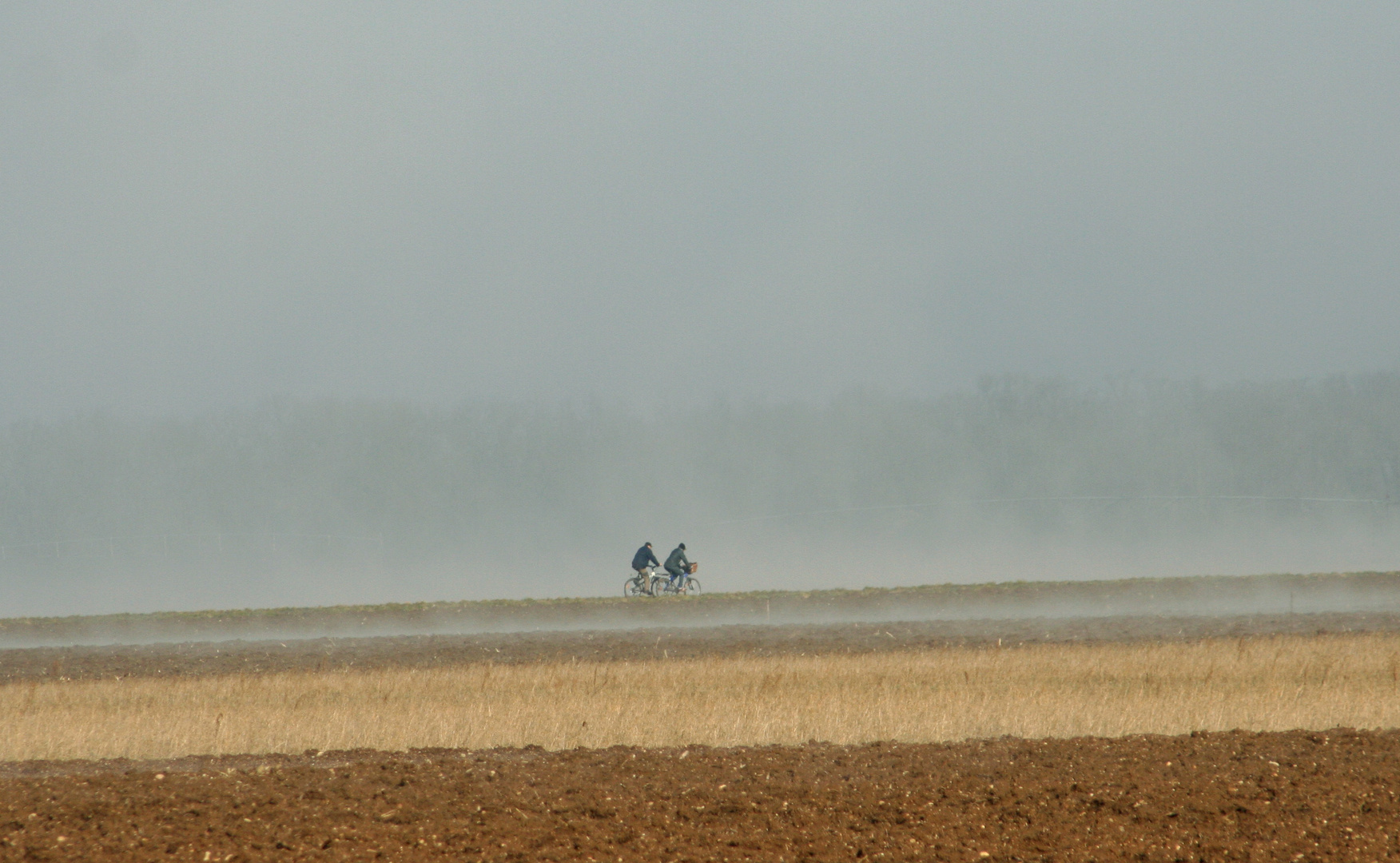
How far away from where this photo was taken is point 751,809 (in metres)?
9.08

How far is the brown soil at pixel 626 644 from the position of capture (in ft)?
79.9

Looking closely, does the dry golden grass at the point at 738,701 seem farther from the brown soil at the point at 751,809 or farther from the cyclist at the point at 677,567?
the cyclist at the point at 677,567

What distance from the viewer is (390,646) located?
27391 mm

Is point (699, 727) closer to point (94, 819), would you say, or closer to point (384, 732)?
point (384, 732)

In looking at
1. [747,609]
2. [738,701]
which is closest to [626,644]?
[747,609]

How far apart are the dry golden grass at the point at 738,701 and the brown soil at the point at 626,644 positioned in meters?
2.52

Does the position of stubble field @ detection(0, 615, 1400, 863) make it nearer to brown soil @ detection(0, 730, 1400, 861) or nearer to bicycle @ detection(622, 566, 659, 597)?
brown soil @ detection(0, 730, 1400, 861)

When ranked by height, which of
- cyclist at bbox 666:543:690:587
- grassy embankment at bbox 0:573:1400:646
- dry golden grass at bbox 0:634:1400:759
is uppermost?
cyclist at bbox 666:543:690:587

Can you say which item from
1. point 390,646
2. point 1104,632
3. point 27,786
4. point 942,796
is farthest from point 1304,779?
point 390,646

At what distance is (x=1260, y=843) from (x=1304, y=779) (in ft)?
5.01

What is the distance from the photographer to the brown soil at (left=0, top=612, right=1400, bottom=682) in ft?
79.9

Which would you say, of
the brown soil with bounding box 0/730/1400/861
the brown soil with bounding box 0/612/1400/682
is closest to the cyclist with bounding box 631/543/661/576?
the brown soil with bounding box 0/612/1400/682

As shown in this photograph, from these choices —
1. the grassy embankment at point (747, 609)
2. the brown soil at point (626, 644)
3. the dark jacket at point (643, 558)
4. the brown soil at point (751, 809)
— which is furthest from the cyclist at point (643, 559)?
the brown soil at point (751, 809)

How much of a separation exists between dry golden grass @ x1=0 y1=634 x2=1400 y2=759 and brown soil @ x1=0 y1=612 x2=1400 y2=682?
99.2 inches
